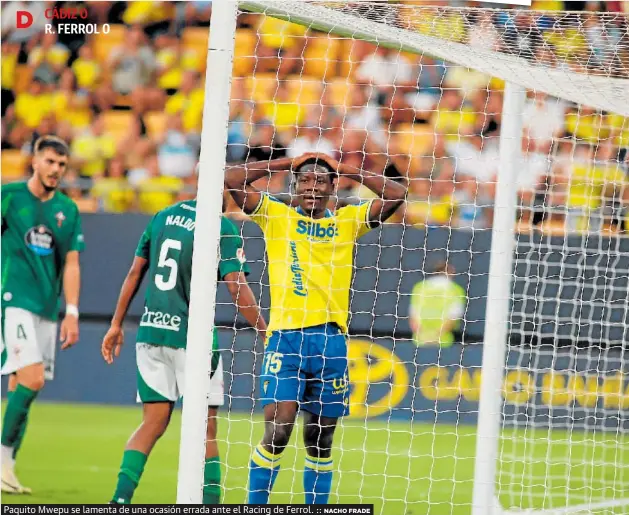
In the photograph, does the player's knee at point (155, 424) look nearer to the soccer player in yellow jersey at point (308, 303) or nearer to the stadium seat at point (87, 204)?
the soccer player in yellow jersey at point (308, 303)

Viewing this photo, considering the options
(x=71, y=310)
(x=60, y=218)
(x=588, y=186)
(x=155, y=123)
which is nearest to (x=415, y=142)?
(x=588, y=186)

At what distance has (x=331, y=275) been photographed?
4.46 meters

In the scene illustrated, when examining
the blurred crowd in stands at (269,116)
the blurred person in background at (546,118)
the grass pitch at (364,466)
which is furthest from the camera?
the blurred crowd in stands at (269,116)

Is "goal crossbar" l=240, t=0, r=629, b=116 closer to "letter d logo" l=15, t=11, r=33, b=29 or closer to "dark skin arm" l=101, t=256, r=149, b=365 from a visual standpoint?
"dark skin arm" l=101, t=256, r=149, b=365

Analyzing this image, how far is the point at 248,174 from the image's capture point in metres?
4.27

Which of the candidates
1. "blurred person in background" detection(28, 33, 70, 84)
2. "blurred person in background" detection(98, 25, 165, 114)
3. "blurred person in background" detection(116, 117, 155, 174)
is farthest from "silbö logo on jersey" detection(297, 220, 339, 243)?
"blurred person in background" detection(28, 33, 70, 84)

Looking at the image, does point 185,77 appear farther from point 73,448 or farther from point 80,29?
point 73,448

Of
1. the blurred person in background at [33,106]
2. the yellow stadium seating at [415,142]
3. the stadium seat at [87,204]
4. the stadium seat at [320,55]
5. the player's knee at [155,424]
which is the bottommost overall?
the player's knee at [155,424]

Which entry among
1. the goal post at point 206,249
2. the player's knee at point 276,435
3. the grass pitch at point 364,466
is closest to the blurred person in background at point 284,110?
the grass pitch at point 364,466

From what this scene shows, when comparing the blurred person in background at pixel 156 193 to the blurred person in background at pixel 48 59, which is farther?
the blurred person in background at pixel 48 59

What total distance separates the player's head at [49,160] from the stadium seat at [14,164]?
366cm

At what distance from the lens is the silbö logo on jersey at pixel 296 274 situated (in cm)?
443

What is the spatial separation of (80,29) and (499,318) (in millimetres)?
6926

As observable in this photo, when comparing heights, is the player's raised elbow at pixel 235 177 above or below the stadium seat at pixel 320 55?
below
